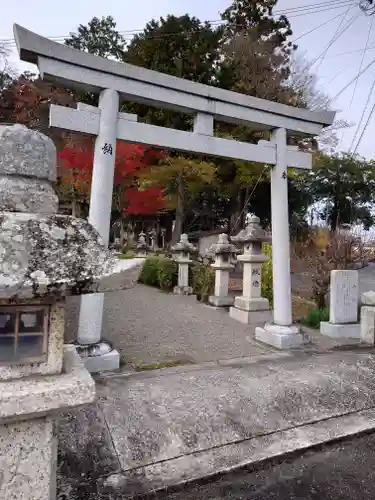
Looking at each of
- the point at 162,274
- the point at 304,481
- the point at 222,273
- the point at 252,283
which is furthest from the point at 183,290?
the point at 304,481

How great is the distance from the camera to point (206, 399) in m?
3.27

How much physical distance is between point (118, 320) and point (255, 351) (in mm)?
3097

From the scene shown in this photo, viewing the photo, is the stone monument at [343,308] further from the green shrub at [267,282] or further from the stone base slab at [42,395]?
the stone base slab at [42,395]

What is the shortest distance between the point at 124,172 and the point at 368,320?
1372cm

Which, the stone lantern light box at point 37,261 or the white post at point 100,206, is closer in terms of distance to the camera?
the stone lantern light box at point 37,261

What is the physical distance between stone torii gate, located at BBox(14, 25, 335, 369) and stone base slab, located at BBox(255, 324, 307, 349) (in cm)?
2

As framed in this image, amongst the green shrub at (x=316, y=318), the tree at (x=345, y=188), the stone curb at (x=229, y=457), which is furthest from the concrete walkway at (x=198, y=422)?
the tree at (x=345, y=188)

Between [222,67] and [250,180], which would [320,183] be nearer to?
[250,180]

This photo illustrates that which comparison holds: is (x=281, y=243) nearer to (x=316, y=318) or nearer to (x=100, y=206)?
(x=316, y=318)

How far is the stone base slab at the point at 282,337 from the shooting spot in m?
4.96

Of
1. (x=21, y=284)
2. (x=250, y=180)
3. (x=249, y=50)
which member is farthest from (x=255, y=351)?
(x=249, y=50)

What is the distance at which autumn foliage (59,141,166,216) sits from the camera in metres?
15.3

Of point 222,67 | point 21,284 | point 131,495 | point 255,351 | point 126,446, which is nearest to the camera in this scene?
point 21,284

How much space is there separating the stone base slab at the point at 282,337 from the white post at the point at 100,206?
2505mm
